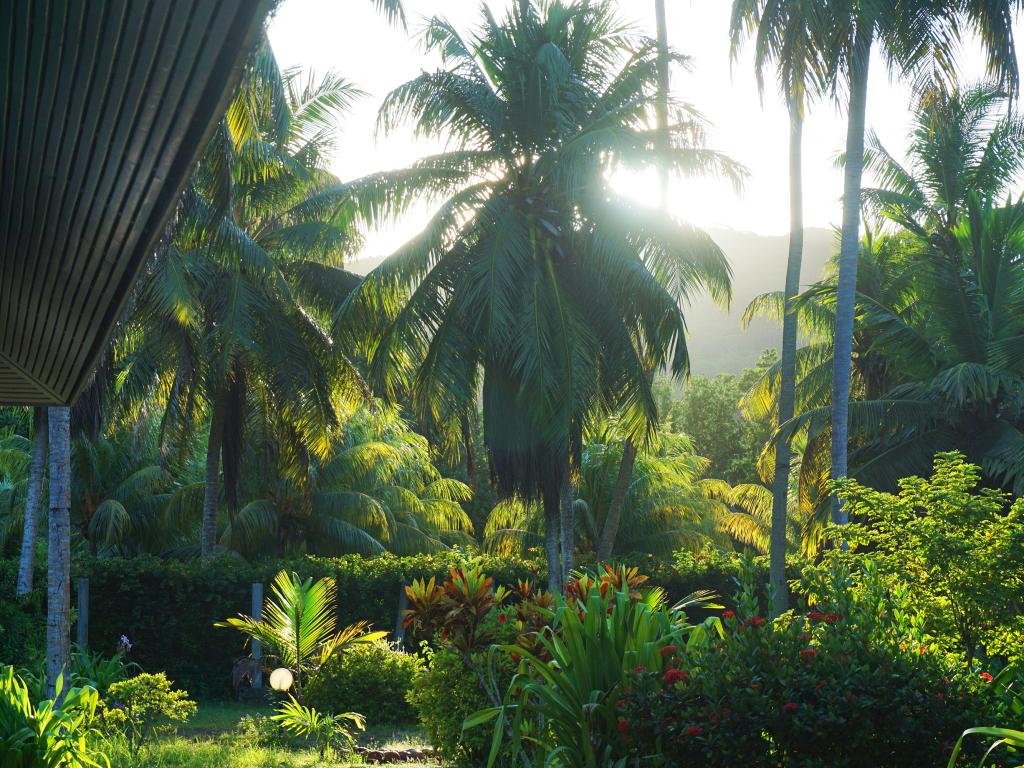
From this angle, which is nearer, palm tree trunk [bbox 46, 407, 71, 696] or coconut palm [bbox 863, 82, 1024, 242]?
palm tree trunk [bbox 46, 407, 71, 696]

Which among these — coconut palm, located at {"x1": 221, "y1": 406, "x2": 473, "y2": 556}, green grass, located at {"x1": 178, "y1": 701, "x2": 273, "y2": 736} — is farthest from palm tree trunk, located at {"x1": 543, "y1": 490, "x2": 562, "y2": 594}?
coconut palm, located at {"x1": 221, "y1": 406, "x2": 473, "y2": 556}

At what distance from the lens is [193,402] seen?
18312 mm

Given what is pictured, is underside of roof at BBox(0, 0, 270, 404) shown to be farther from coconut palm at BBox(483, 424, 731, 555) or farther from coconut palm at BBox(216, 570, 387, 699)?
coconut palm at BBox(483, 424, 731, 555)

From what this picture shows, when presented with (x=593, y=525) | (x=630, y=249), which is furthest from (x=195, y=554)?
(x=630, y=249)

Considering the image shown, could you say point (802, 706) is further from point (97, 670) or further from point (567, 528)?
point (567, 528)

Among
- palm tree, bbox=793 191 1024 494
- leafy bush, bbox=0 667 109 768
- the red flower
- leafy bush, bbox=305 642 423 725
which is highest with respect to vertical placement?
palm tree, bbox=793 191 1024 494

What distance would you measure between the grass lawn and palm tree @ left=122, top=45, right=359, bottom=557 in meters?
5.85

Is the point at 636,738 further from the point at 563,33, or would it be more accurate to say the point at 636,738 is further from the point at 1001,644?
the point at 563,33

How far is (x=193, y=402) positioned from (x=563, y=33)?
9.24 metres

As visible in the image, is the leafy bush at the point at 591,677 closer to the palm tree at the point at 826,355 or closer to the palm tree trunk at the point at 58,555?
the palm tree trunk at the point at 58,555

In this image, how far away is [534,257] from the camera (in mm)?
15914

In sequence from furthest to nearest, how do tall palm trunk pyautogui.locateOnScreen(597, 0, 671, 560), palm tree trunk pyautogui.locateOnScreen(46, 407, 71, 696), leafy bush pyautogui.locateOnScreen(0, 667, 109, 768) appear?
1. tall palm trunk pyautogui.locateOnScreen(597, 0, 671, 560)
2. palm tree trunk pyautogui.locateOnScreen(46, 407, 71, 696)
3. leafy bush pyautogui.locateOnScreen(0, 667, 109, 768)

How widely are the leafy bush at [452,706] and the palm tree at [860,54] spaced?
24.2 feet

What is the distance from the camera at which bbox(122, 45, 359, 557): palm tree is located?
52.3 feet
